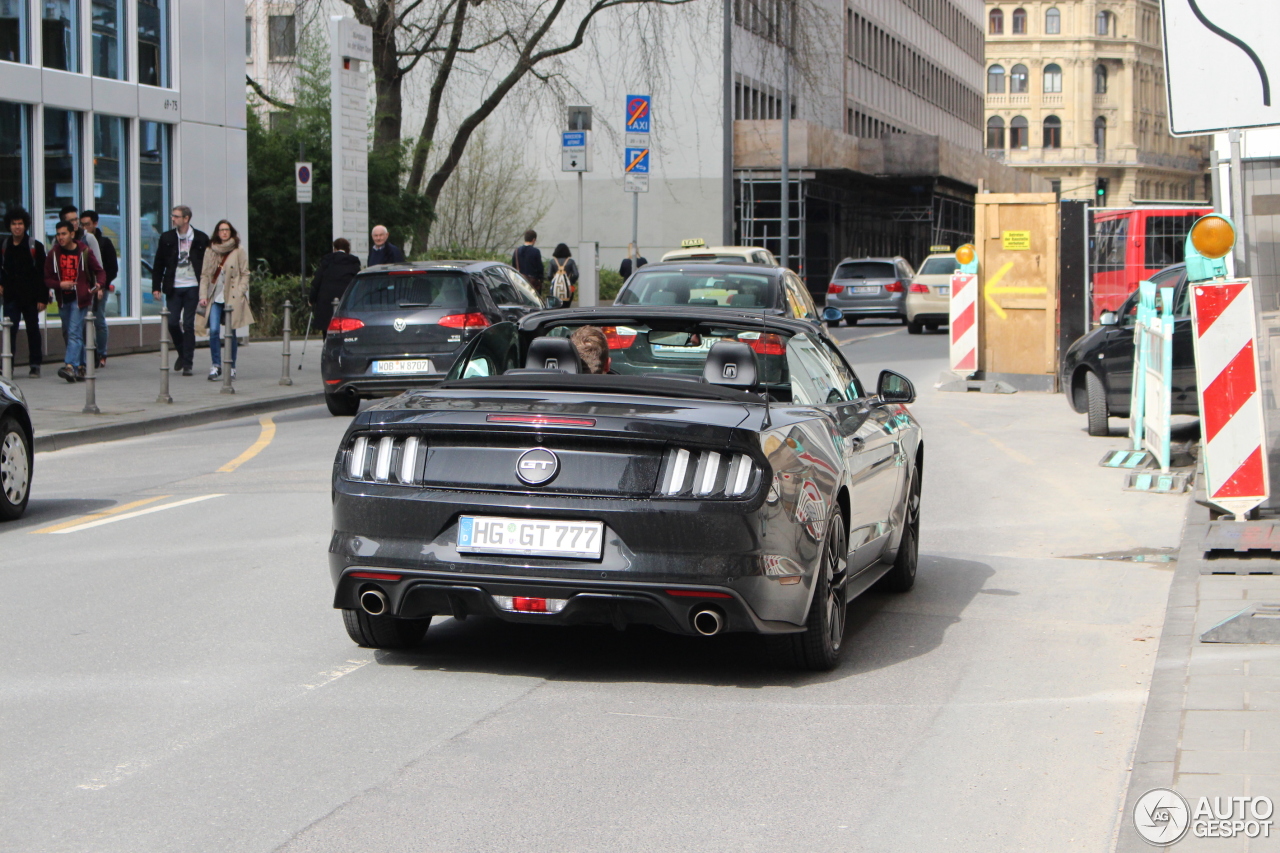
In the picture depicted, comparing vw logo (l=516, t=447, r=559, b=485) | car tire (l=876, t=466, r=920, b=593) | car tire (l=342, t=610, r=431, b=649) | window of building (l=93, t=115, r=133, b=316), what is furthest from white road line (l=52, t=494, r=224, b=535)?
window of building (l=93, t=115, r=133, b=316)

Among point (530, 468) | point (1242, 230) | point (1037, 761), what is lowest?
point (1037, 761)

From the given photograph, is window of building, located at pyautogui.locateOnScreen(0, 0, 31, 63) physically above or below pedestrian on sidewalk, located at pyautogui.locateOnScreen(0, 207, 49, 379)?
above

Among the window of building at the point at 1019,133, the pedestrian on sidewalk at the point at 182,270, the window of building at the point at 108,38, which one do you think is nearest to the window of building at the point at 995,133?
the window of building at the point at 1019,133

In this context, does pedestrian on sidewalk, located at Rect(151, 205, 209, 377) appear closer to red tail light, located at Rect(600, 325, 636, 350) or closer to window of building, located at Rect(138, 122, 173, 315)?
window of building, located at Rect(138, 122, 173, 315)

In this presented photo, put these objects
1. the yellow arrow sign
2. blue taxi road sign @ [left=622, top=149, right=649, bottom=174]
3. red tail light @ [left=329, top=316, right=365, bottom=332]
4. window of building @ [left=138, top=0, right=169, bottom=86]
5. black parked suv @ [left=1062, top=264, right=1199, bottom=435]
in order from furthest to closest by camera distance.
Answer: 1. blue taxi road sign @ [left=622, top=149, right=649, bottom=174]
2. window of building @ [left=138, top=0, right=169, bottom=86]
3. the yellow arrow sign
4. red tail light @ [left=329, top=316, right=365, bottom=332]
5. black parked suv @ [left=1062, top=264, right=1199, bottom=435]

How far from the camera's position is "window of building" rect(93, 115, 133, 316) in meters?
24.9

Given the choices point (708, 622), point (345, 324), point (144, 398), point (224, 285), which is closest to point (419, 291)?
point (345, 324)

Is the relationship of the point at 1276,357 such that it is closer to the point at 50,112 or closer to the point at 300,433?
the point at 300,433

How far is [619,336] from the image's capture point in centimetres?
766

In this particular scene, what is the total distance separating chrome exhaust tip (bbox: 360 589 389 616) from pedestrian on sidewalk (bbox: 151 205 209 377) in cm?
1564

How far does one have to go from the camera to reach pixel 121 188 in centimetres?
2545

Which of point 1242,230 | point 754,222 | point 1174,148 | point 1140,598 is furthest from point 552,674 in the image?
point 1174,148

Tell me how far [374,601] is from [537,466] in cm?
78

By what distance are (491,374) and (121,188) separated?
1950 centimetres
